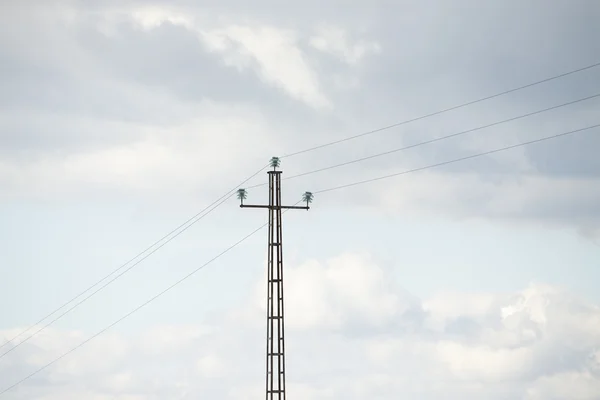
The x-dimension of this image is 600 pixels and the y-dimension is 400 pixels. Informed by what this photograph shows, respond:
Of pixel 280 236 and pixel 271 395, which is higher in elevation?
pixel 280 236

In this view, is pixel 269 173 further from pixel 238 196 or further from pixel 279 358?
pixel 279 358

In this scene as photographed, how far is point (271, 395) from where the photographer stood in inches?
6014

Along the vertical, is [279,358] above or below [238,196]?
below

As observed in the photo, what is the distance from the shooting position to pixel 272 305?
6078 inches

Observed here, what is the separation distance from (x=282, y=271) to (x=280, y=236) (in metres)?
2.69

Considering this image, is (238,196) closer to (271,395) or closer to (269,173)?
(269,173)

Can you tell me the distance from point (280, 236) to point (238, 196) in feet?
16.5

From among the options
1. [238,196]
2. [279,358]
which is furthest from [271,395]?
[238,196]

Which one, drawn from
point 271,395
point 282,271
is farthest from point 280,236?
point 271,395

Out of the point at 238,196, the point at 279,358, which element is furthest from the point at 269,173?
the point at 279,358

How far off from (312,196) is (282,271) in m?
7.21

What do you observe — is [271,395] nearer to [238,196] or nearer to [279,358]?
[279,358]

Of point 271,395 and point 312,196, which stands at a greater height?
point 312,196

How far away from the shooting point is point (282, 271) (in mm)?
154875
